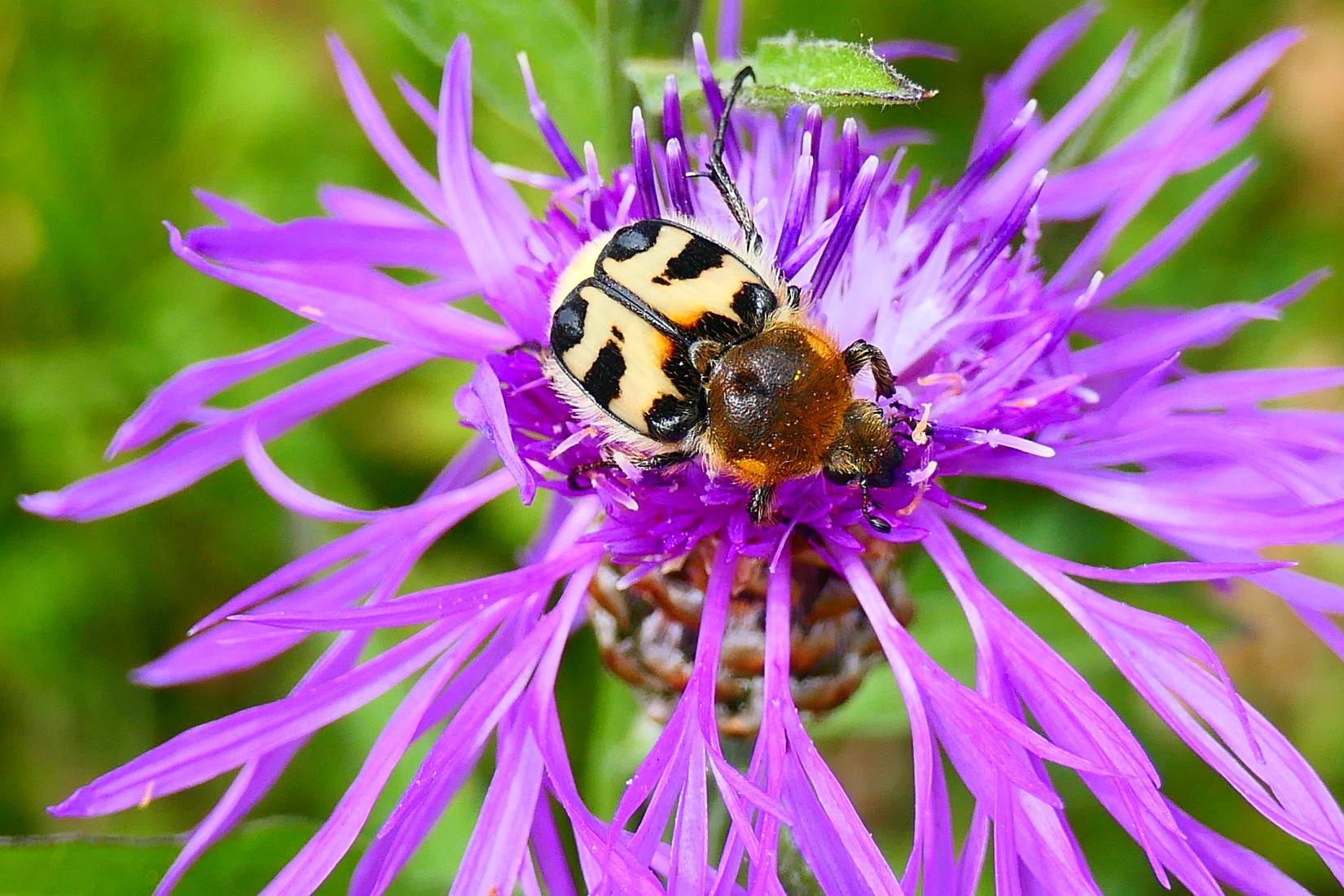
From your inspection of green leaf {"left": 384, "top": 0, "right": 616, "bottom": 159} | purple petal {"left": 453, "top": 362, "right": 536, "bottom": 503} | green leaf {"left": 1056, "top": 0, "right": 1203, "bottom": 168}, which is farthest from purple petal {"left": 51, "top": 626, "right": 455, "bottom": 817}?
green leaf {"left": 1056, "top": 0, "right": 1203, "bottom": 168}

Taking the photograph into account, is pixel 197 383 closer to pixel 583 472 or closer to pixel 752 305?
pixel 583 472

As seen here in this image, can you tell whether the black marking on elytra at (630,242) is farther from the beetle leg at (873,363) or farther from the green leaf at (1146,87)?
the green leaf at (1146,87)

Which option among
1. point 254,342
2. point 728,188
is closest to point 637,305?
point 728,188

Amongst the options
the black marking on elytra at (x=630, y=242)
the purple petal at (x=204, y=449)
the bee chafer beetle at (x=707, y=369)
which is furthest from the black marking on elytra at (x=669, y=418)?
the purple petal at (x=204, y=449)

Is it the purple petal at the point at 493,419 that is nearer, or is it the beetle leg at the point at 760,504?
the purple petal at the point at 493,419

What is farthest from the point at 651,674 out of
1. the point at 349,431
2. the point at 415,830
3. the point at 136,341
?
the point at 136,341

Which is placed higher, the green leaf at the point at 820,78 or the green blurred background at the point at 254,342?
the green leaf at the point at 820,78
